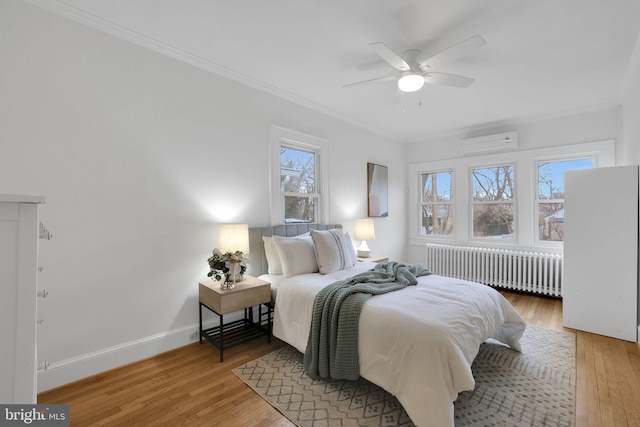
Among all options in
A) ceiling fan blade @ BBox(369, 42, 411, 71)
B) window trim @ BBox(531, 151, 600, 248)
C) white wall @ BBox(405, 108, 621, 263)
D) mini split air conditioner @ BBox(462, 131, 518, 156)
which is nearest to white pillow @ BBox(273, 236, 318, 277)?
ceiling fan blade @ BBox(369, 42, 411, 71)

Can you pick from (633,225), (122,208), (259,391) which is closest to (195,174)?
(122,208)

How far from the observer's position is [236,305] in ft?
8.36

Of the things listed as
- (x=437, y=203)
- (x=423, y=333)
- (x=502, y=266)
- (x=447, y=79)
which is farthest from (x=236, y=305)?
(x=437, y=203)

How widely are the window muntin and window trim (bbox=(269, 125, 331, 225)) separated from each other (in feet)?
0.14

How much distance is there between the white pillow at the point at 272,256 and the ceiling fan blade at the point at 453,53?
2.16m

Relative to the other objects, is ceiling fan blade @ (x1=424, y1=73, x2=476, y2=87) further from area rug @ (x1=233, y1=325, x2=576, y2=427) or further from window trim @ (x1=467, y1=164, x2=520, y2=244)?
window trim @ (x1=467, y1=164, x2=520, y2=244)

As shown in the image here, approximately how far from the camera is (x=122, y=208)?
2398mm

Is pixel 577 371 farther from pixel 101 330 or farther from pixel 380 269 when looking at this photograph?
pixel 101 330

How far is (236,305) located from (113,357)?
3.29ft

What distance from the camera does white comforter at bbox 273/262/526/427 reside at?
64.2 inches

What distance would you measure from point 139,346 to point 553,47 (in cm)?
432

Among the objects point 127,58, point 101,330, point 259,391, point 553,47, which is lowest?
point 259,391

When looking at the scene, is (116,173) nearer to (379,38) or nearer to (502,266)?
(379,38)

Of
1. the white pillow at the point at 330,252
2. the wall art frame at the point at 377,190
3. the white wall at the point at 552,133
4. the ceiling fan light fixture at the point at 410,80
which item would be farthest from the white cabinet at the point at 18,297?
the white wall at the point at 552,133
